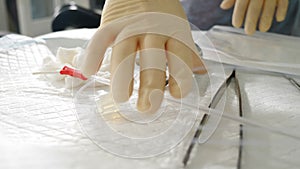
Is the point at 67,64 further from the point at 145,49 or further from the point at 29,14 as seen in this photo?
the point at 29,14

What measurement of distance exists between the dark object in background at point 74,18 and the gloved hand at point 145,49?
442mm

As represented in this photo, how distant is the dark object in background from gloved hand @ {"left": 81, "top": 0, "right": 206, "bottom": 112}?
1.45 feet

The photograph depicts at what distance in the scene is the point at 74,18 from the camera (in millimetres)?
833

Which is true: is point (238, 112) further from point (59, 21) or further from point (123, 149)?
point (59, 21)

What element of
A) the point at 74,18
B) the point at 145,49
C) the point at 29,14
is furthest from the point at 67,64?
the point at 29,14

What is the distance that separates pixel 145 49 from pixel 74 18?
521 mm

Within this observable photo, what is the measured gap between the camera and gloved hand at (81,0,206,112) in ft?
1.11

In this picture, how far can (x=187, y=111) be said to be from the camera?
0.40 m

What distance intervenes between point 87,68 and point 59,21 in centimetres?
51

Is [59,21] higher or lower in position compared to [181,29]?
lower

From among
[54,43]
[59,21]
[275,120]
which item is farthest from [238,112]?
[59,21]

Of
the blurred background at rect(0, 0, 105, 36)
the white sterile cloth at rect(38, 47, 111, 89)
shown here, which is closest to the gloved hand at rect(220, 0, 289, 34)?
the white sterile cloth at rect(38, 47, 111, 89)

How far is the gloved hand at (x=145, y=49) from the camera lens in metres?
0.34

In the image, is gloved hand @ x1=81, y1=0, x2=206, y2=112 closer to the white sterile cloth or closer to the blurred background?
the white sterile cloth
